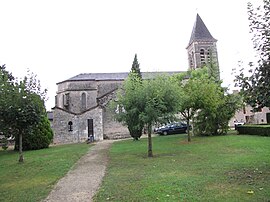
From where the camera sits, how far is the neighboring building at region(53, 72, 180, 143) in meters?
34.2

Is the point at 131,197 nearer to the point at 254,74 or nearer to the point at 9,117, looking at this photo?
the point at 254,74

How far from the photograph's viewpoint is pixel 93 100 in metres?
46.4

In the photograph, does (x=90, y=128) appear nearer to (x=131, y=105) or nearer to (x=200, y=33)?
(x=131, y=105)

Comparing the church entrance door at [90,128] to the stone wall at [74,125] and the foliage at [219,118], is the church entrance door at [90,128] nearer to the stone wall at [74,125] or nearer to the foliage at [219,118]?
the stone wall at [74,125]

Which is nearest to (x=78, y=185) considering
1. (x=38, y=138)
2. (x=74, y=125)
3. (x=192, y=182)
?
(x=192, y=182)

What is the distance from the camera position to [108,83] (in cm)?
4794

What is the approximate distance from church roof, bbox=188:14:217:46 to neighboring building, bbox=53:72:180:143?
50.6 feet

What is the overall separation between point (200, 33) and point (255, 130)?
103 feet

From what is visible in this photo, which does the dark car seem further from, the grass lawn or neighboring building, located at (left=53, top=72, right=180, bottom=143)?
the grass lawn

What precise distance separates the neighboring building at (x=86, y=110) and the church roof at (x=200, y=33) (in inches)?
607

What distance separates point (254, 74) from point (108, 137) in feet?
101

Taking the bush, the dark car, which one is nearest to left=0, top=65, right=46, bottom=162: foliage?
the bush

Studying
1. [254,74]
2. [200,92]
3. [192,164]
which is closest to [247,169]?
[192,164]

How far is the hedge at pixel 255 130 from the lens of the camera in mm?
23906
